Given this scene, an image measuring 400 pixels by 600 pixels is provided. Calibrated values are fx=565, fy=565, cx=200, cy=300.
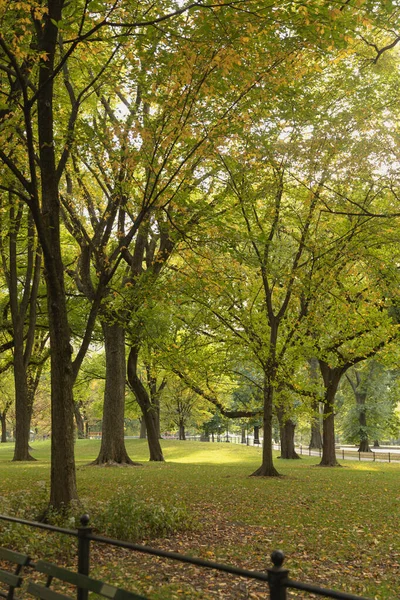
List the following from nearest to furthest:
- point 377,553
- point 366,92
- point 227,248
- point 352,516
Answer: point 377,553, point 352,516, point 227,248, point 366,92

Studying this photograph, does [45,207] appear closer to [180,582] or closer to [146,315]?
[180,582]

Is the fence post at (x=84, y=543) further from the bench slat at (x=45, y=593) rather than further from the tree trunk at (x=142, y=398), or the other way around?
the tree trunk at (x=142, y=398)

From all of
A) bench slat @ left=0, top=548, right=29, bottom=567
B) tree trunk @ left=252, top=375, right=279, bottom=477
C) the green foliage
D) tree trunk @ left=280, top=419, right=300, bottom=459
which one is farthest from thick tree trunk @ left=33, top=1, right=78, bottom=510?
tree trunk @ left=280, top=419, right=300, bottom=459

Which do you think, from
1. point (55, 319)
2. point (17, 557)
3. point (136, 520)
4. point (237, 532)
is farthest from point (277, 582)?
point (55, 319)

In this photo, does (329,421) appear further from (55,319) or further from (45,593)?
(45,593)

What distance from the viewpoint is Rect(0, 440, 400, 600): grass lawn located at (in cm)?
713

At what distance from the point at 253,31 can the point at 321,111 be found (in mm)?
8247

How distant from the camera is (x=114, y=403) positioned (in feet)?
71.5

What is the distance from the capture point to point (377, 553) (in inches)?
333

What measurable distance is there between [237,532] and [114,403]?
41.9ft

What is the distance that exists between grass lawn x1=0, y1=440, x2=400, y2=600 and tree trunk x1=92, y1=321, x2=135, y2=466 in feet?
18.6

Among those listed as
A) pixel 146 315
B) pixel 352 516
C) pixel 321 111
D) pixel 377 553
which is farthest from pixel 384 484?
pixel 321 111

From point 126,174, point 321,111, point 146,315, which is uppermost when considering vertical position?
point 321,111

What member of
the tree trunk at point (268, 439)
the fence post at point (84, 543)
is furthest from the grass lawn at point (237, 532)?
the tree trunk at point (268, 439)
